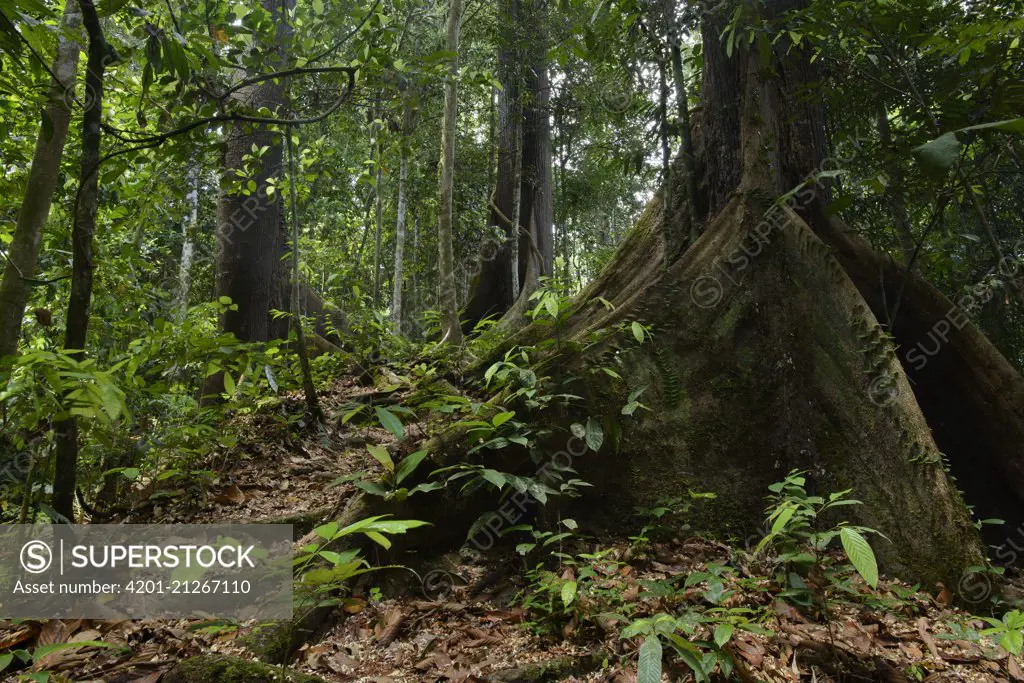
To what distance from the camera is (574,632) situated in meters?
2.43

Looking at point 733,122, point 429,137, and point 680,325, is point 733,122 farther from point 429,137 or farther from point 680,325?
point 429,137

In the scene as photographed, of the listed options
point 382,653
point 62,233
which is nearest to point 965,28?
point 382,653

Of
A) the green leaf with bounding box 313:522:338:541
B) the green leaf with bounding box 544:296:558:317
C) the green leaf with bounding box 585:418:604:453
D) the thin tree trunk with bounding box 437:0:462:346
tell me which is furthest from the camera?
the thin tree trunk with bounding box 437:0:462:346

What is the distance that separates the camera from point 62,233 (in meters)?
4.34

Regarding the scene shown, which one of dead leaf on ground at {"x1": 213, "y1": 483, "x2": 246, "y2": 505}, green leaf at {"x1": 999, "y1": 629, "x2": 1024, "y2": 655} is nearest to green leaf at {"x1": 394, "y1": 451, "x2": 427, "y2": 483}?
dead leaf on ground at {"x1": 213, "y1": 483, "x2": 246, "y2": 505}

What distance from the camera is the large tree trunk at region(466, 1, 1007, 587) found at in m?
3.14

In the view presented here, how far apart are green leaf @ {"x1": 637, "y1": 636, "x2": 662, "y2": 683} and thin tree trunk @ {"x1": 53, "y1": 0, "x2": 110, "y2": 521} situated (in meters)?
2.28

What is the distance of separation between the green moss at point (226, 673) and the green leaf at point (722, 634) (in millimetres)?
1323

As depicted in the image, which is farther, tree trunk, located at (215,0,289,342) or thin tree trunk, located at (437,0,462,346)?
thin tree trunk, located at (437,0,462,346)

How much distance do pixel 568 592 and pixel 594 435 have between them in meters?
0.88

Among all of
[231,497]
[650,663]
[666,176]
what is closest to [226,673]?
[650,663]

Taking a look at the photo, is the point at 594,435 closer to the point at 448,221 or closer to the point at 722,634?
the point at 722,634

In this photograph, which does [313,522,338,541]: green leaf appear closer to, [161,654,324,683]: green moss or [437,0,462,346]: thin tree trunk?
[161,654,324,683]: green moss

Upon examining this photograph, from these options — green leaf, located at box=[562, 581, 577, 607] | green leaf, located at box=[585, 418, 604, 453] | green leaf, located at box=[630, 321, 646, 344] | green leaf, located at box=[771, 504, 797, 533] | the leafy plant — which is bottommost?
green leaf, located at box=[562, 581, 577, 607]
